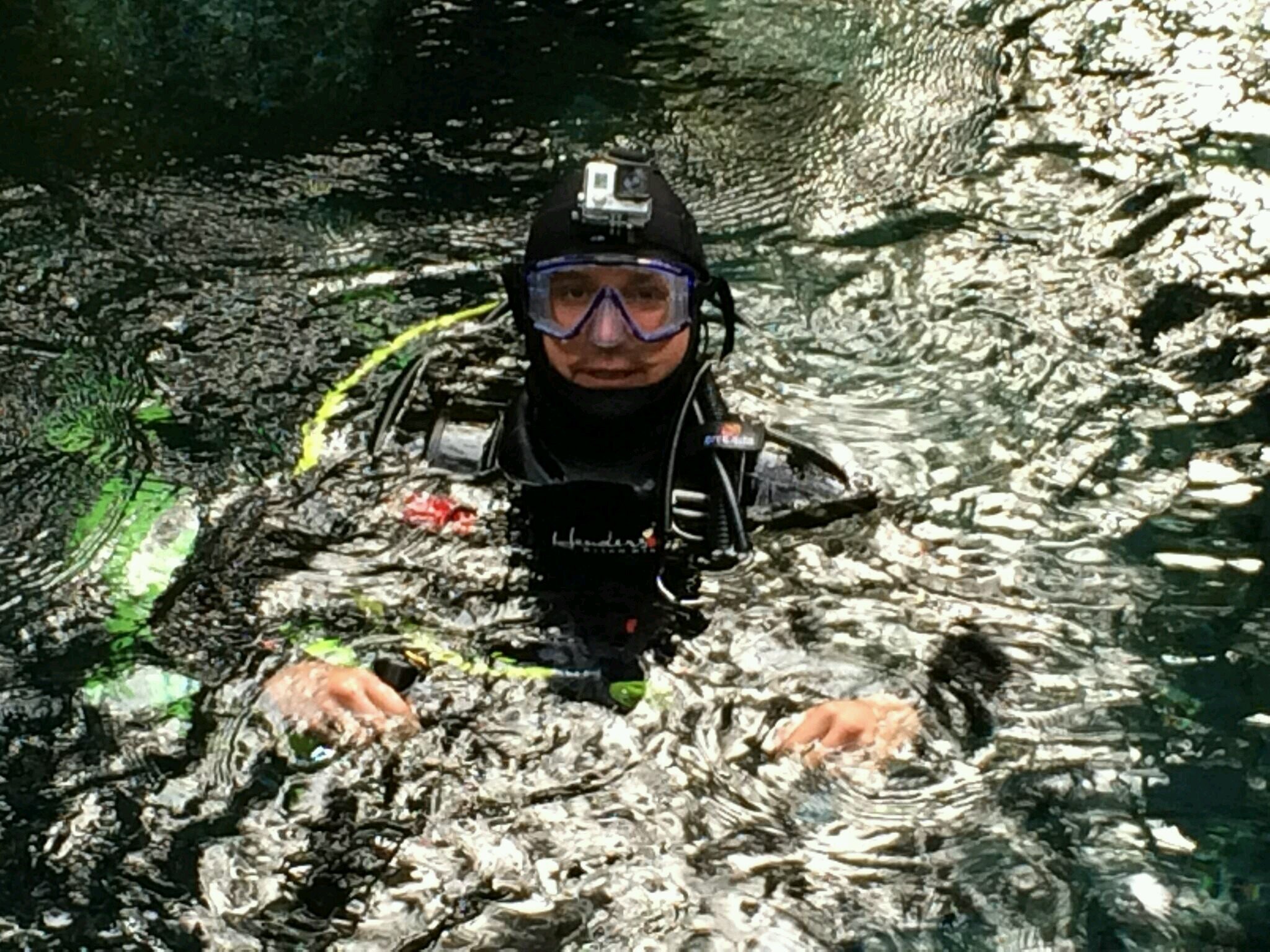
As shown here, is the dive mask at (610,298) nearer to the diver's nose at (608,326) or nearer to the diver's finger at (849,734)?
the diver's nose at (608,326)

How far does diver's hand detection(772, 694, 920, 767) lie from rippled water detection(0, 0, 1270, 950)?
63 mm

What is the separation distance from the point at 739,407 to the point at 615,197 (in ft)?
4.22

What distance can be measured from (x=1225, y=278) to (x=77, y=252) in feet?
15.0

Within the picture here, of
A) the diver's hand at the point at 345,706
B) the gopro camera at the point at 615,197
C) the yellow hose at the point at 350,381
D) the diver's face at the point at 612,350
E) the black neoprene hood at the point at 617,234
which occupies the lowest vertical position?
the diver's hand at the point at 345,706

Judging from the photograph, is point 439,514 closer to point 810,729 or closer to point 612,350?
point 612,350

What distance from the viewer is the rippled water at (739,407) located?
331 centimetres

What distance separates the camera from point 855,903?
3.21 metres

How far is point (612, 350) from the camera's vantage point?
3932 millimetres

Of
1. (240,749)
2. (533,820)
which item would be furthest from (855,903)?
(240,749)

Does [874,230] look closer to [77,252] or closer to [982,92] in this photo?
[982,92]

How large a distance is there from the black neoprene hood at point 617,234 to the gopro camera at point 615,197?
0.02m

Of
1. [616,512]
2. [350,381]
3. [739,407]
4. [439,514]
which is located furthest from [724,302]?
[350,381]

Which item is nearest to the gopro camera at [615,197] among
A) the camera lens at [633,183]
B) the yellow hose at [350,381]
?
the camera lens at [633,183]

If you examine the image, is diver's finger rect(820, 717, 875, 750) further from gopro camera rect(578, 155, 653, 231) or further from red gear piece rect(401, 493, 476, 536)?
gopro camera rect(578, 155, 653, 231)
